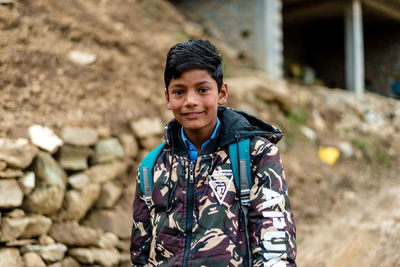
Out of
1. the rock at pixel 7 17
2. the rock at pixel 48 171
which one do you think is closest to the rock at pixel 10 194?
the rock at pixel 48 171

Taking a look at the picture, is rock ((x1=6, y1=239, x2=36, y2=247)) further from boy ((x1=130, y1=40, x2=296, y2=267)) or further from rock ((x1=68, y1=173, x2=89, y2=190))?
boy ((x1=130, y1=40, x2=296, y2=267))

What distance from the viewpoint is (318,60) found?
47.3 ft

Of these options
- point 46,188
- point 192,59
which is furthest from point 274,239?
point 46,188

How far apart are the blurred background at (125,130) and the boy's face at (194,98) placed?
2.01 m

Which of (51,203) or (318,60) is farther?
(318,60)

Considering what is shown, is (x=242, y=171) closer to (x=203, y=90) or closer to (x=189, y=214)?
(x=189, y=214)

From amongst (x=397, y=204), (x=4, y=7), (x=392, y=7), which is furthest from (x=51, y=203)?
(x=392, y=7)

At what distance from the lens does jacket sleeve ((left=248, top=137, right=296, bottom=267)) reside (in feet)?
5.00

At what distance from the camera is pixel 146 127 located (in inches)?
179

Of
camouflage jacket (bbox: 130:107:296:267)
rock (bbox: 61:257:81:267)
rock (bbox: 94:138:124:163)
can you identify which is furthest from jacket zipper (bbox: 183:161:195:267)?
rock (bbox: 94:138:124:163)

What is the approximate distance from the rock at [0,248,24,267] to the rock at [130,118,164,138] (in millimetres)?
1899

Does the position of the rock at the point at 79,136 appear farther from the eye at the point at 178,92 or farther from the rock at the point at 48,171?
the eye at the point at 178,92

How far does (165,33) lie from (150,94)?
266cm

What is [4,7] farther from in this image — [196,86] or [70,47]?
[196,86]
